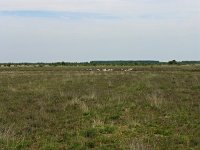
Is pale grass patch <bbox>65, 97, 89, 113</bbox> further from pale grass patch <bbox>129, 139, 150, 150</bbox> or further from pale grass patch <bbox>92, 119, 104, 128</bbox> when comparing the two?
pale grass patch <bbox>129, 139, 150, 150</bbox>

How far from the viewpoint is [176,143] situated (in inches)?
453

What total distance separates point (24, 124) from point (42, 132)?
132 centimetres

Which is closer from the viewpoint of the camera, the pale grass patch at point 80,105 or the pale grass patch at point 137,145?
the pale grass patch at point 137,145

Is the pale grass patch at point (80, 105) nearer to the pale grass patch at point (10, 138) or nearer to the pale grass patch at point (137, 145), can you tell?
the pale grass patch at point (10, 138)

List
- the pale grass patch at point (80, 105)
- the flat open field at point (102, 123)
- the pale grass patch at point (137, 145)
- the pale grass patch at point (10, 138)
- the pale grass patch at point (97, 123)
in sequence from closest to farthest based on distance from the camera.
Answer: the pale grass patch at point (137, 145) → the pale grass patch at point (10, 138) → the flat open field at point (102, 123) → the pale grass patch at point (97, 123) → the pale grass patch at point (80, 105)

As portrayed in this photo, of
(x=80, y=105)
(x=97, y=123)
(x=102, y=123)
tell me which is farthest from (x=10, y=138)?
(x=80, y=105)

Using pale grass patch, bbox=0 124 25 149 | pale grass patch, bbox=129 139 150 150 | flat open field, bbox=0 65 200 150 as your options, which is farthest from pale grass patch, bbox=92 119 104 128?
pale grass patch, bbox=0 124 25 149

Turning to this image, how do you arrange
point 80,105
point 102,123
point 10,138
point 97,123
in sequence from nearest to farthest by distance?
point 10,138, point 97,123, point 102,123, point 80,105

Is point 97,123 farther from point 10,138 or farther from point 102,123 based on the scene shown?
point 10,138

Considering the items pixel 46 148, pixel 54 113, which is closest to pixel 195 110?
pixel 54 113

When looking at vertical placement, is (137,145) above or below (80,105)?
below

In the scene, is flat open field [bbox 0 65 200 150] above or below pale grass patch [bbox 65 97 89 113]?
below

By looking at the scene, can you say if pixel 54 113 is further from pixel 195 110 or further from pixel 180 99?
pixel 180 99

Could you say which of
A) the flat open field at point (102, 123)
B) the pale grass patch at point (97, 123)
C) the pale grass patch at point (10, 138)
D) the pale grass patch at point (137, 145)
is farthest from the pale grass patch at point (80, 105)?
the pale grass patch at point (137, 145)
